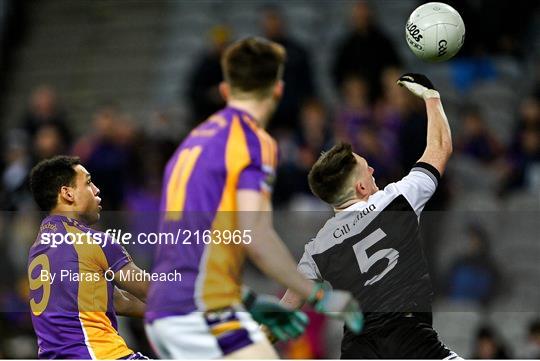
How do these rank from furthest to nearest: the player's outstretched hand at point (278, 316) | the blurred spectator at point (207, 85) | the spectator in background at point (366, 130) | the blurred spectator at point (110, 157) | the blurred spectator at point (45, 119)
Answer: the blurred spectator at point (45, 119), the blurred spectator at point (207, 85), the blurred spectator at point (110, 157), the spectator in background at point (366, 130), the player's outstretched hand at point (278, 316)

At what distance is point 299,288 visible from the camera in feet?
16.8

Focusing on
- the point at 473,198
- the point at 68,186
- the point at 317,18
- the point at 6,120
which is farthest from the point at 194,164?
the point at 6,120

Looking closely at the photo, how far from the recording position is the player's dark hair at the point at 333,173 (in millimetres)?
6305

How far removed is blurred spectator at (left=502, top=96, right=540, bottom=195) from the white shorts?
7.03 meters

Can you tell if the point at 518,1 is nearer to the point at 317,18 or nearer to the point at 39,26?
the point at 317,18

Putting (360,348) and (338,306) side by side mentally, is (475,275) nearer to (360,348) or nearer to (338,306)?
(360,348)

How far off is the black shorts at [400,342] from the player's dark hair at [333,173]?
2.46ft

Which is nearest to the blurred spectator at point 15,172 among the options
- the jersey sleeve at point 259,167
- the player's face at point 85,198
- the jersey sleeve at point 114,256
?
the player's face at point 85,198

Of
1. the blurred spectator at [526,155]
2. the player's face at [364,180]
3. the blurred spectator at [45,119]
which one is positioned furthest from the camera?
the blurred spectator at [45,119]

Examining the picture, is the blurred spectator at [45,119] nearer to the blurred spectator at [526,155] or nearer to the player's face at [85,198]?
the blurred spectator at [526,155]

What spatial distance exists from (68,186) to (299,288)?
1834 millimetres

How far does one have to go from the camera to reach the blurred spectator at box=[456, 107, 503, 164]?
1223 cm

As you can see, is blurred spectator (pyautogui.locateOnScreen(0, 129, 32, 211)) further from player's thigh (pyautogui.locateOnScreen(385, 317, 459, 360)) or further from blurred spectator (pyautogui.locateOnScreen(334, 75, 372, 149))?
player's thigh (pyautogui.locateOnScreen(385, 317, 459, 360))

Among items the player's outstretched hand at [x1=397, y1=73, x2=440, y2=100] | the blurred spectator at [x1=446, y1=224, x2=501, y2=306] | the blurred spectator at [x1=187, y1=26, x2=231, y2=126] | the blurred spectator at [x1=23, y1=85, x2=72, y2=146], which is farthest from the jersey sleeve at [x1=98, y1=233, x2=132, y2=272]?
the blurred spectator at [x1=23, y1=85, x2=72, y2=146]
